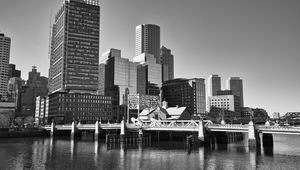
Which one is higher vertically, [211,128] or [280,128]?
[280,128]

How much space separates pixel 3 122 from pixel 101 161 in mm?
121416

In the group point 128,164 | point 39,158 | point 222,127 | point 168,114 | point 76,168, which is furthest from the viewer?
point 168,114

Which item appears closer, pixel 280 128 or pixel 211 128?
pixel 280 128

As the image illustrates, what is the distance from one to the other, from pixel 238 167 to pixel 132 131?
67.6 meters

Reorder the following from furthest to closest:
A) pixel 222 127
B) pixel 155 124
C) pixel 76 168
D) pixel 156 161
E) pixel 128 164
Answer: pixel 155 124 → pixel 222 127 → pixel 156 161 → pixel 128 164 → pixel 76 168

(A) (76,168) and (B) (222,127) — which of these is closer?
(A) (76,168)

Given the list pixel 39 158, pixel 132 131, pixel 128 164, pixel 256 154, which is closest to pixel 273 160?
pixel 256 154

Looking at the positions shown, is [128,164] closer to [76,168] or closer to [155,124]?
[76,168]

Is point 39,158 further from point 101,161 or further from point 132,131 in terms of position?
point 132,131

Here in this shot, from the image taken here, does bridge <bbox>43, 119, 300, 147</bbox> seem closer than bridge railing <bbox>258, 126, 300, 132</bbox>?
No

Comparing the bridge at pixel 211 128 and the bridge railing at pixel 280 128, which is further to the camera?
the bridge at pixel 211 128

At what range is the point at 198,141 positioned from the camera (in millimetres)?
101125

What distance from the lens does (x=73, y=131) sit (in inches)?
5689

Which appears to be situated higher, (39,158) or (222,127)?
(222,127)
